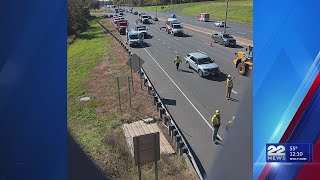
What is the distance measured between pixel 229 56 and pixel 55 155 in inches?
1102

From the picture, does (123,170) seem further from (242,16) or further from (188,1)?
(188,1)

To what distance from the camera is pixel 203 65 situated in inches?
935

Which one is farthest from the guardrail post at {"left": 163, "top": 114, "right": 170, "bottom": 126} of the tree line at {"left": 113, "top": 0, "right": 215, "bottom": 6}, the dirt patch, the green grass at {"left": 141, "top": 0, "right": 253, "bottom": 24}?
the tree line at {"left": 113, "top": 0, "right": 215, "bottom": 6}

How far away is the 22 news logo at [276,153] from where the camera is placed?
4.39 meters

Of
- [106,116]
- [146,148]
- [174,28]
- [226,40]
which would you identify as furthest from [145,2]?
[146,148]

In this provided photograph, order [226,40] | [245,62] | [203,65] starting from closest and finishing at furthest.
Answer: [245,62] → [203,65] → [226,40]

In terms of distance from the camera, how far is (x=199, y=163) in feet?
37.4

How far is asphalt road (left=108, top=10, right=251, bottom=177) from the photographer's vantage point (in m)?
13.3

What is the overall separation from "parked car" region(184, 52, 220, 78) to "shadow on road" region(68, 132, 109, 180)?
12740 mm

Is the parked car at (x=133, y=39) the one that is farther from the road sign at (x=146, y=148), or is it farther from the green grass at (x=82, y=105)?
the road sign at (x=146, y=148)

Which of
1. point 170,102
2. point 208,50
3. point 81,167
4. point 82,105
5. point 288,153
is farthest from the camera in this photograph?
point 208,50

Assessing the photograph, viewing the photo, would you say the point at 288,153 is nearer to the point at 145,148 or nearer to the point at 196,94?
the point at 145,148

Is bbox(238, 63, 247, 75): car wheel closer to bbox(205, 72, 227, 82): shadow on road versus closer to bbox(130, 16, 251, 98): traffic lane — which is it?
bbox(130, 16, 251, 98): traffic lane

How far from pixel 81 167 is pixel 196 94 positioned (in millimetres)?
10082
